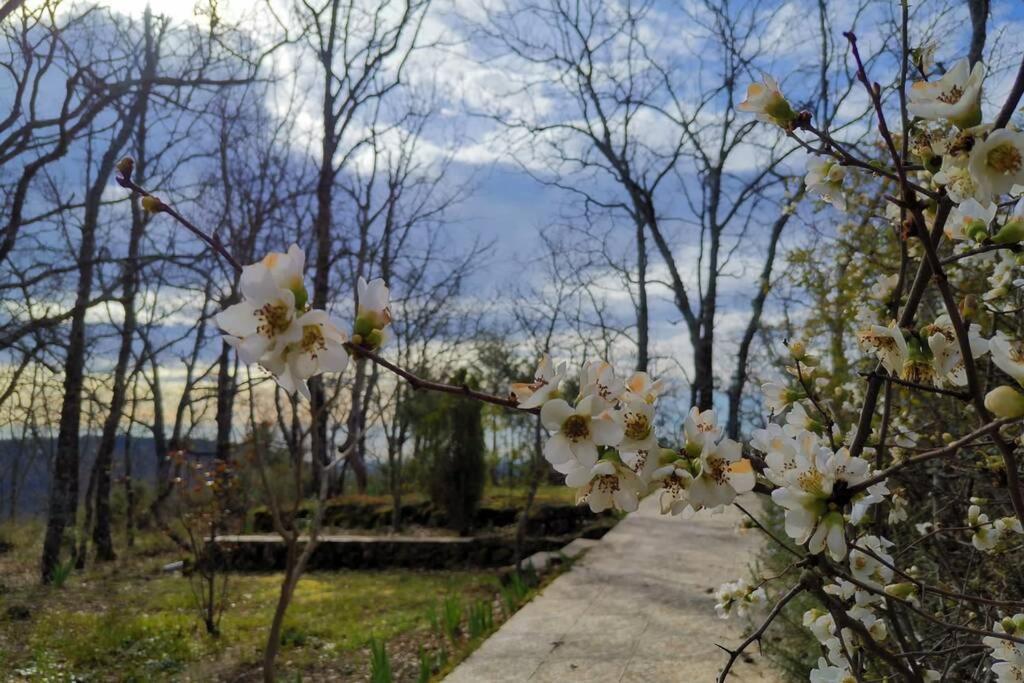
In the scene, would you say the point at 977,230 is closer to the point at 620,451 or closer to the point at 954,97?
the point at 954,97

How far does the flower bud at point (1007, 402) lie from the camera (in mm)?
713

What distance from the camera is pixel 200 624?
16.1 ft

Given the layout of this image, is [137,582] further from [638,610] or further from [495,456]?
[638,610]

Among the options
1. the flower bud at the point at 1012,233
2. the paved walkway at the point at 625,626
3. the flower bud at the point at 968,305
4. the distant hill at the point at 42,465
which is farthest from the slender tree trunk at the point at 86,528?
the flower bud at the point at 1012,233

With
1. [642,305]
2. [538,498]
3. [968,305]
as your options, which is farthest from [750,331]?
[968,305]

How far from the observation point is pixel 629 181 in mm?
12031

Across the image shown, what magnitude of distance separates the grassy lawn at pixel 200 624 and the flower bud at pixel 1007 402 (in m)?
2.84

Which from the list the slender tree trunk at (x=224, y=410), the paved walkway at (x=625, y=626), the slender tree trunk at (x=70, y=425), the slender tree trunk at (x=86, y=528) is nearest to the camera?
the paved walkway at (x=625, y=626)

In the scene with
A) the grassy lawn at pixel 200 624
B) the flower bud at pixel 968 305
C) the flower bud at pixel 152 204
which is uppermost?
the flower bud at pixel 152 204

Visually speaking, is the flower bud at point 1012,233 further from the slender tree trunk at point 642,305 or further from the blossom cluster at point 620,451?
the slender tree trunk at point 642,305

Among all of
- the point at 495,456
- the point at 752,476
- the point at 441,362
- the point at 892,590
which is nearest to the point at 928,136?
the point at 752,476

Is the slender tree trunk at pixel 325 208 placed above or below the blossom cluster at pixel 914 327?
above

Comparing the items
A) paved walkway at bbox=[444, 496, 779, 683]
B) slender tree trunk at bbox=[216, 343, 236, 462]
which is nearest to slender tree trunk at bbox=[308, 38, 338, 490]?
slender tree trunk at bbox=[216, 343, 236, 462]

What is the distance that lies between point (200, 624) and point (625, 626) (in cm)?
297
